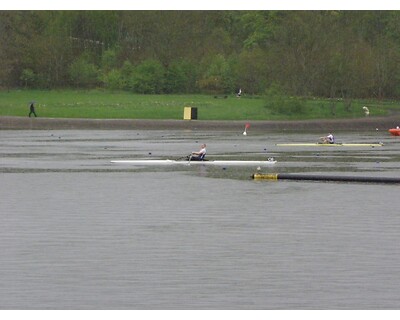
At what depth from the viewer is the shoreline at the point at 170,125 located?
95188 millimetres

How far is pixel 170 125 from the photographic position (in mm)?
97562

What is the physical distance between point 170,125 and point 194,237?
68.3m

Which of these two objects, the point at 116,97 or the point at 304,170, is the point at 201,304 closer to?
the point at 304,170

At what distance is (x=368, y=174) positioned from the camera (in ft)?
161

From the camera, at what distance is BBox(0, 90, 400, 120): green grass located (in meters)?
101

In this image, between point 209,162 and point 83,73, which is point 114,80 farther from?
point 209,162

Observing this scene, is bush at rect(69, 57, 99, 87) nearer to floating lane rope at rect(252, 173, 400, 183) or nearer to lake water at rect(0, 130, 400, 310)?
lake water at rect(0, 130, 400, 310)

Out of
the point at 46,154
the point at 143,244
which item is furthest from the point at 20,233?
the point at 46,154

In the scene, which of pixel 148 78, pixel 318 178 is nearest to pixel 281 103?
pixel 148 78

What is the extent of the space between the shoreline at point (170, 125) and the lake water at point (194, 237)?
3865 cm

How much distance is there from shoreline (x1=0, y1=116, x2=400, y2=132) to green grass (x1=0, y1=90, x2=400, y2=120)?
192 cm

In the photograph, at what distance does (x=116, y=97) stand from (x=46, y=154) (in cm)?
5313

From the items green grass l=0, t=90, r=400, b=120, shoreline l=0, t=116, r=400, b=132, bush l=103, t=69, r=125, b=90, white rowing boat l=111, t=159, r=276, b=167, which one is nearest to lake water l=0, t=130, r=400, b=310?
white rowing boat l=111, t=159, r=276, b=167

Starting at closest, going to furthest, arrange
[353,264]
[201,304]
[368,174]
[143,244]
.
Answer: [201,304] → [353,264] → [143,244] → [368,174]
